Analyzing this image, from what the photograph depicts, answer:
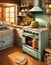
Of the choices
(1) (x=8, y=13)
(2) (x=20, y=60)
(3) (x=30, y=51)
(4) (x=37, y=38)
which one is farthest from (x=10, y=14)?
(2) (x=20, y=60)

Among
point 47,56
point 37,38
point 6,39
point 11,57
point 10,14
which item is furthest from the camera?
point 10,14

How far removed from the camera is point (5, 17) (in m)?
6.12

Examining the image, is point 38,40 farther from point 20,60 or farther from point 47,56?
point 20,60

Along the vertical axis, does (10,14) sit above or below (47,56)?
above

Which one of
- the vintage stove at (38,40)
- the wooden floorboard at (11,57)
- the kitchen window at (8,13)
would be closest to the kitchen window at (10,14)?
the kitchen window at (8,13)

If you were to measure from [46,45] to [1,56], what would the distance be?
4.79ft

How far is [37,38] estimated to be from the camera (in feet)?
11.9

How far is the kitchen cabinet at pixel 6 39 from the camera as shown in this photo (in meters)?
4.48

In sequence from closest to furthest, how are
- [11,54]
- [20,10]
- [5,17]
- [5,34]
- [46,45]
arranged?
[46,45] → [11,54] → [5,34] → [20,10] → [5,17]

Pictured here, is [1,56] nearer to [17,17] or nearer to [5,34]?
[5,34]

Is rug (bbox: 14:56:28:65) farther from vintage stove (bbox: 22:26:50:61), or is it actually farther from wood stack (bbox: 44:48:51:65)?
wood stack (bbox: 44:48:51:65)

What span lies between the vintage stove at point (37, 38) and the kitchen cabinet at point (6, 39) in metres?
0.79

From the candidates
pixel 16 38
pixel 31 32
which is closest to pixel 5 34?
pixel 16 38

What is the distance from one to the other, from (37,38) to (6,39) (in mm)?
1473
